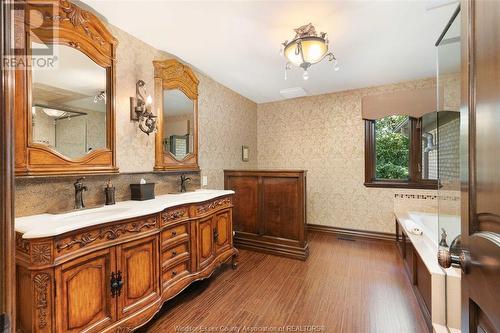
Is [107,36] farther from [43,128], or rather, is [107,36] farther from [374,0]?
[374,0]

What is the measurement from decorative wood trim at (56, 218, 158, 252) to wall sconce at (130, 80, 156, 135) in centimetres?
105

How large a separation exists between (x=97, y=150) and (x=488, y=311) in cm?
239

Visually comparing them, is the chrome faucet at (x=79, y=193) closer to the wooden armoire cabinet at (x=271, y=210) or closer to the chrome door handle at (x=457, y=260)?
the wooden armoire cabinet at (x=271, y=210)

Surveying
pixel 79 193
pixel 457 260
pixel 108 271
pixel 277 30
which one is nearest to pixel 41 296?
pixel 108 271

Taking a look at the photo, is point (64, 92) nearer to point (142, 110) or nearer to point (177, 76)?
point (142, 110)

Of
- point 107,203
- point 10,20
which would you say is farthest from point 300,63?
point 107,203

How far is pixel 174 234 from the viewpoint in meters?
1.93

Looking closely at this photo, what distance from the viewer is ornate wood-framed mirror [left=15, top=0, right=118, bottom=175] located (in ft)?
4.90

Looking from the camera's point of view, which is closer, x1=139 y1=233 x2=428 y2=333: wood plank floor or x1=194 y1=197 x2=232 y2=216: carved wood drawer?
x1=139 y1=233 x2=428 y2=333: wood plank floor

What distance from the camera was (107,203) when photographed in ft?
6.28

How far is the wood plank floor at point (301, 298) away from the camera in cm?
178

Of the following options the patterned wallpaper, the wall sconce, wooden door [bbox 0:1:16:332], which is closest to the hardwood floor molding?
the patterned wallpaper

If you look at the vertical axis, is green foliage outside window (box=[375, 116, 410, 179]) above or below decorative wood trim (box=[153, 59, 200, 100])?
below

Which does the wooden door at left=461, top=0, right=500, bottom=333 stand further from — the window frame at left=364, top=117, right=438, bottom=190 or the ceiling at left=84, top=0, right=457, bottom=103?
the window frame at left=364, top=117, right=438, bottom=190
